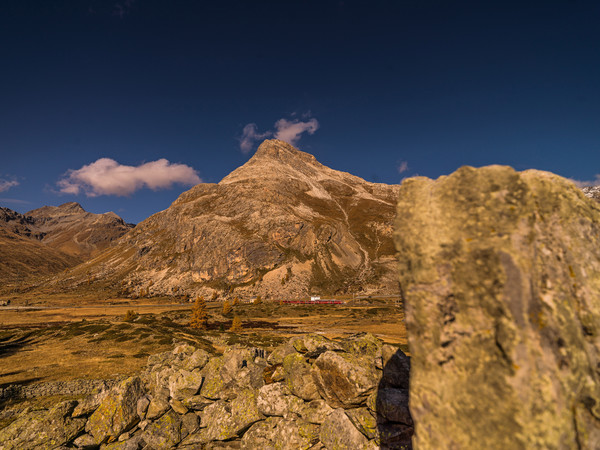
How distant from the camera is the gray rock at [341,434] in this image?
862 cm

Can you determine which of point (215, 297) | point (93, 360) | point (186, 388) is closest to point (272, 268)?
point (215, 297)

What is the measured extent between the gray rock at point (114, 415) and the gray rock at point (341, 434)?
8.08 metres

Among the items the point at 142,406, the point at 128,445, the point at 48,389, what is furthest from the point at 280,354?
the point at 48,389

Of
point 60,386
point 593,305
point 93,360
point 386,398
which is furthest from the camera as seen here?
point 93,360

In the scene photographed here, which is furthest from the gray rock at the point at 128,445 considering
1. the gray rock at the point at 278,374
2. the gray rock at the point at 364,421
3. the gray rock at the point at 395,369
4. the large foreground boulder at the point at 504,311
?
the large foreground boulder at the point at 504,311

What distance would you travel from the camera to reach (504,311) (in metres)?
5.10

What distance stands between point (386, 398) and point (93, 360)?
39.4 meters

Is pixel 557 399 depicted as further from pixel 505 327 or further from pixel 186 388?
pixel 186 388

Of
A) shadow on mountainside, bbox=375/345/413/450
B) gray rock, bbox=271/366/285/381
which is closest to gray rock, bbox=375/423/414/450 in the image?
shadow on mountainside, bbox=375/345/413/450

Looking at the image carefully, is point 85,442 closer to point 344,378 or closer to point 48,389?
point 344,378

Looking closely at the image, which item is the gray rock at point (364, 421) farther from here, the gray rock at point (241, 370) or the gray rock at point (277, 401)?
the gray rock at point (241, 370)

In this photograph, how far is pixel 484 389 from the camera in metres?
4.99

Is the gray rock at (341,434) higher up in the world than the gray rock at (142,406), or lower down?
higher up

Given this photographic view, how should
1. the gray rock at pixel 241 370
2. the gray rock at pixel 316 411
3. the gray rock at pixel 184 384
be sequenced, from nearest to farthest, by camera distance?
1. the gray rock at pixel 316 411
2. the gray rock at pixel 241 370
3. the gray rock at pixel 184 384
